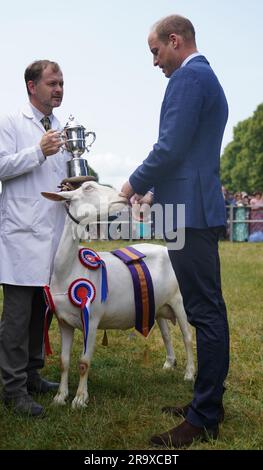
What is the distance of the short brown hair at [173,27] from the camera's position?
3.46 meters

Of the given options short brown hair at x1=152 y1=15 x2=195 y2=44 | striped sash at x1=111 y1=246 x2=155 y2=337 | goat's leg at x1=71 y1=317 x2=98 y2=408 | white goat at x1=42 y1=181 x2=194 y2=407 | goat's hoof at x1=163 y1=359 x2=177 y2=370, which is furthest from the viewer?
goat's hoof at x1=163 y1=359 x2=177 y2=370

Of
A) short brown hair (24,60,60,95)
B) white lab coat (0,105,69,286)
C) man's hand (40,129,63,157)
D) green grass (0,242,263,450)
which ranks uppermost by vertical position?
short brown hair (24,60,60,95)

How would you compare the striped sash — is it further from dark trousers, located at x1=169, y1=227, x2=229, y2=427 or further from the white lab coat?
dark trousers, located at x1=169, y1=227, x2=229, y2=427

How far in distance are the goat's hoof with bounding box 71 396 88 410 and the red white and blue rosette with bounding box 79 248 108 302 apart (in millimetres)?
717

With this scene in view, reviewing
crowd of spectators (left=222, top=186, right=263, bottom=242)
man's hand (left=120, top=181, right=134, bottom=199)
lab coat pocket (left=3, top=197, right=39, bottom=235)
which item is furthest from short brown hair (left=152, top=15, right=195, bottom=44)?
crowd of spectators (left=222, top=186, right=263, bottom=242)

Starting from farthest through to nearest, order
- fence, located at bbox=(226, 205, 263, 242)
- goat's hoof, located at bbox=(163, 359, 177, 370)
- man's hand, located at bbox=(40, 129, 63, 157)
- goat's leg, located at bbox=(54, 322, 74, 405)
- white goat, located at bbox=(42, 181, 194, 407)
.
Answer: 1. fence, located at bbox=(226, 205, 263, 242)
2. goat's hoof, located at bbox=(163, 359, 177, 370)
3. goat's leg, located at bbox=(54, 322, 74, 405)
4. white goat, located at bbox=(42, 181, 194, 407)
5. man's hand, located at bbox=(40, 129, 63, 157)

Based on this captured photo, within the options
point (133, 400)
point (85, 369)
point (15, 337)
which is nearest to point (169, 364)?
point (133, 400)

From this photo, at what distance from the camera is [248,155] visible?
51219mm

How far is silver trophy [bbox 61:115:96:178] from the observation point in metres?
4.16

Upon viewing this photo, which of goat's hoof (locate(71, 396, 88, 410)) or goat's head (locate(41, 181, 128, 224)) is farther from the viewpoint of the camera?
goat's hoof (locate(71, 396, 88, 410))

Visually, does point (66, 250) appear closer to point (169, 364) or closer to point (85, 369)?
point (85, 369)

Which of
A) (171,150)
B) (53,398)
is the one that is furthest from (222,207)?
(53,398)

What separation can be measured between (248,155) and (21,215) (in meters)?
48.7
